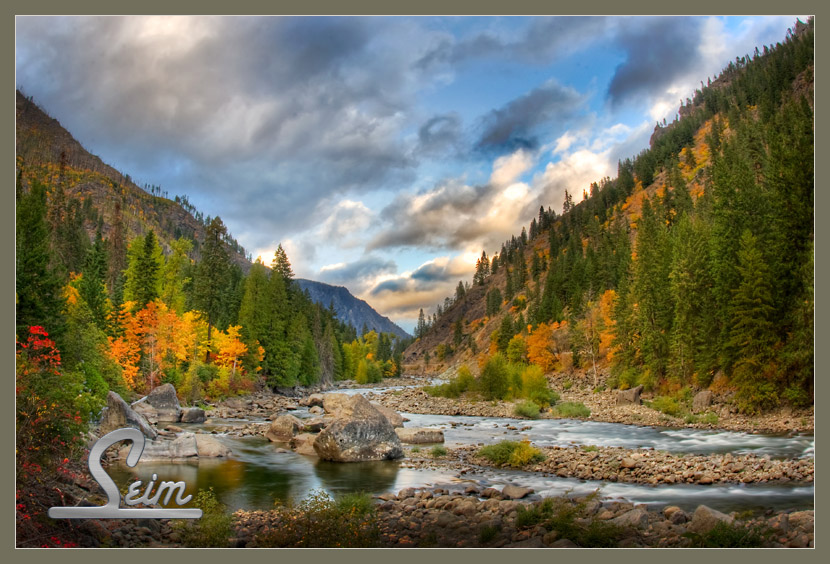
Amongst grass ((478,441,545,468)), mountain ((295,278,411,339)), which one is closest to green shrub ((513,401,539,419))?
mountain ((295,278,411,339))

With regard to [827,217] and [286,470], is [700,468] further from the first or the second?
[286,470]

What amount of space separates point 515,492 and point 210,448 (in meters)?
9.27

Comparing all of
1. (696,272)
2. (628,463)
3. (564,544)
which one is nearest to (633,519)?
(564,544)

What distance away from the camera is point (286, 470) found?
13859 mm

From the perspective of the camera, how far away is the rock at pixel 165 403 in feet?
73.9

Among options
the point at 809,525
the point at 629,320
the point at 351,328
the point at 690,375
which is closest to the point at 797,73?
the point at 629,320

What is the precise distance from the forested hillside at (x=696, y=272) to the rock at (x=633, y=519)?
573cm

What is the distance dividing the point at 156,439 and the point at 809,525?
16.1 m

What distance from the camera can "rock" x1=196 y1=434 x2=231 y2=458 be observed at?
1480cm

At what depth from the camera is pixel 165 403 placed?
22.9m

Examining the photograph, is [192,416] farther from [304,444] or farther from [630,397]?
[630,397]
